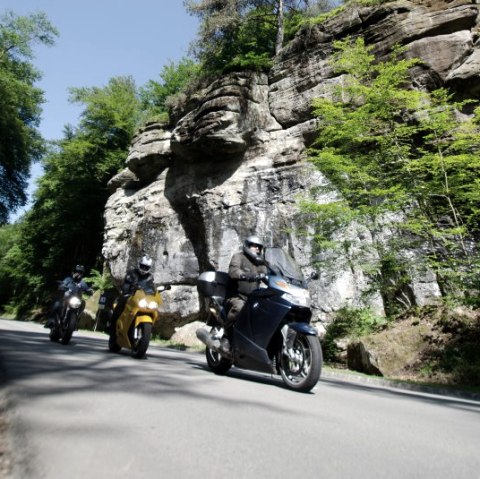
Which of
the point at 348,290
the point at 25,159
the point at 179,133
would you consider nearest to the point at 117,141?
the point at 25,159

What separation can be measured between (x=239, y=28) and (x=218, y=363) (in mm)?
21420

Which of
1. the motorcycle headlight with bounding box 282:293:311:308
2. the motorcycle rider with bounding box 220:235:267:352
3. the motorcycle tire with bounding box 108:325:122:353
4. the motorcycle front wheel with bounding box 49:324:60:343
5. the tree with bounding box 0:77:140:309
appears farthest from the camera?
the tree with bounding box 0:77:140:309

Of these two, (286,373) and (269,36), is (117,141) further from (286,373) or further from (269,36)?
(286,373)

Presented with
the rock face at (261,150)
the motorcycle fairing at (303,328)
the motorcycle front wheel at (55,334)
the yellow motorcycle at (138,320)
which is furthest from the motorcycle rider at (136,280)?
the rock face at (261,150)

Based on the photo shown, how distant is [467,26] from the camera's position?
16.3 metres

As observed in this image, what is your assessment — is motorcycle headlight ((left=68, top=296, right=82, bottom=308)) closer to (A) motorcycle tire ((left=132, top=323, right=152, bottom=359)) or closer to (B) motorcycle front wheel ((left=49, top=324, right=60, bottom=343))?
(B) motorcycle front wheel ((left=49, top=324, right=60, bottom=343))

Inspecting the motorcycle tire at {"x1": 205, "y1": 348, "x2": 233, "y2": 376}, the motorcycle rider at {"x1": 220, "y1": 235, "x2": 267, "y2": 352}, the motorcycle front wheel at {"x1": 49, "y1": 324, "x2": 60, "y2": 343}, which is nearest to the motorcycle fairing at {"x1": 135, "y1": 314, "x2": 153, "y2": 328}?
the motorcycle tire at {"x1": 205, "y1": 348, "x2": 233, "y2": 376}

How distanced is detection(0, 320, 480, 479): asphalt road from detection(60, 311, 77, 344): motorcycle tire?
401 centimetres

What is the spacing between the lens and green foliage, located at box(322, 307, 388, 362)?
1200 centimetres

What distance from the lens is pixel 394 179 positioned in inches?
465

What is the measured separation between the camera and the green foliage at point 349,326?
12.0 metres

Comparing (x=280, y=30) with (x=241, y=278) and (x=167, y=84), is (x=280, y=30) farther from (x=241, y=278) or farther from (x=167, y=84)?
(x=241, y=278)

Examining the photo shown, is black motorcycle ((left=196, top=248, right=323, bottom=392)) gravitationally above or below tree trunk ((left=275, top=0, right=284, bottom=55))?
below

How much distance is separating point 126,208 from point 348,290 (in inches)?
572
